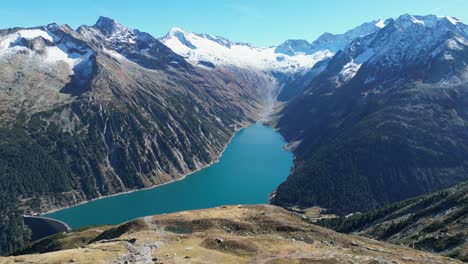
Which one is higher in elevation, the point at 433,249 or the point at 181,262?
the point at 181,262

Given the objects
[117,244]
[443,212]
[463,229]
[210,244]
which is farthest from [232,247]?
[443,212]

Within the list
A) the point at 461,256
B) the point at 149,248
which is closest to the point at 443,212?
the point at 461,256

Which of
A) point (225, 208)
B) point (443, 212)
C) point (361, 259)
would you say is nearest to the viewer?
point (361, 259)

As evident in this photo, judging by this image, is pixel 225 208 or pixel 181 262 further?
pixel 225 208

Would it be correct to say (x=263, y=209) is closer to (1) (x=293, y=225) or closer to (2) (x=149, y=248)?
(1) (x=293, y=225)

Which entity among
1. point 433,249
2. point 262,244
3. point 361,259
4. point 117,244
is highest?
point 117,244

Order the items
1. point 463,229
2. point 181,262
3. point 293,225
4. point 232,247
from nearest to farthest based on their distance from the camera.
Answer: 1. point 181,262
2. point 232,247
3. point 293,225
4. point 463,229
